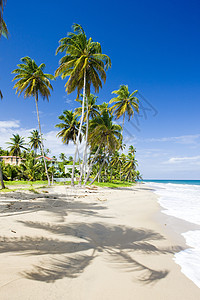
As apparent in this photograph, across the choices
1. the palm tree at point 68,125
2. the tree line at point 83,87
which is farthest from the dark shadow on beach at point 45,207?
the palm tree at point 68,125

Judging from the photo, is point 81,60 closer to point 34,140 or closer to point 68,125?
point 68,125

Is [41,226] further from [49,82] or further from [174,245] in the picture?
[49,82]

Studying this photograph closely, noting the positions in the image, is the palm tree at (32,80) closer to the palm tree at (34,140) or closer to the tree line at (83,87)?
Answer: the tree line at (83,87)

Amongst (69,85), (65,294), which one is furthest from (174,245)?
(69,85)

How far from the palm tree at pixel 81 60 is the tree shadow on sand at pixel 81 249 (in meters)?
13.3

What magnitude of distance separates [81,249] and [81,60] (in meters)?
17.5

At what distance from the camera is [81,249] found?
3.13 m

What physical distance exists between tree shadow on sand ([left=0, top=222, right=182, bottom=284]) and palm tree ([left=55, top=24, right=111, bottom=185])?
43.7ft

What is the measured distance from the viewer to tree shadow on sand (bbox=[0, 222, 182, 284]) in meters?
2.39

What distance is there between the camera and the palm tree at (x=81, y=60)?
17.0m

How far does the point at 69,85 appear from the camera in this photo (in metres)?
18.2

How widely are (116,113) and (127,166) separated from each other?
24.9m

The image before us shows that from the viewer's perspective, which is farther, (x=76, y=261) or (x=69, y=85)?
(x=69, y=85)

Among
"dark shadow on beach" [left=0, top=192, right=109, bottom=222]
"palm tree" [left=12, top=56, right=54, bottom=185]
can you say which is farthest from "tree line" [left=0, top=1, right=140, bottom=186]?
"dark shadow on beach" [left=0, top=192, right=109, bottom=222]
